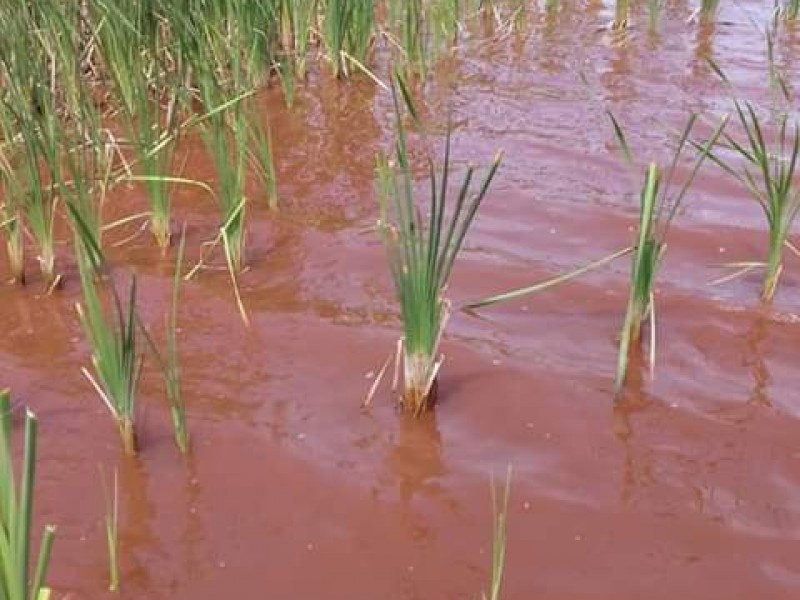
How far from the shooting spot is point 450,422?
254 centimetres

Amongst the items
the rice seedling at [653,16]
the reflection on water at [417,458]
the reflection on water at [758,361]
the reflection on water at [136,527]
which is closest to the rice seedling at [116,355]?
the reflection on water at [136,527]

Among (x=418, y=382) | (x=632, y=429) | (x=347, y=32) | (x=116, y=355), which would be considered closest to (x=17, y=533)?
(x=116, y=355)

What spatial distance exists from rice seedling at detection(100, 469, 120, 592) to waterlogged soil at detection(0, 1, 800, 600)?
0.06 feet

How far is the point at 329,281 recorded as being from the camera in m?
3.27

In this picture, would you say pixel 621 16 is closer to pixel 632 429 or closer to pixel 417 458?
pixel 632 429

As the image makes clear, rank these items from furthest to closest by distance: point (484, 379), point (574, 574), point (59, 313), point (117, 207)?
point (117, 207)
point (59, 313)
point (484, 379)
point (574, 574)

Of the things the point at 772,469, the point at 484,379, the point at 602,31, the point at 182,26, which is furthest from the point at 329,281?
the point at 602,31

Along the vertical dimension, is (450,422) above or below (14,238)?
below

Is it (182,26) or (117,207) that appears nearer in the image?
(182,26)

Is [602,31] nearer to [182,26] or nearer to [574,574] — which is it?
[182,26]

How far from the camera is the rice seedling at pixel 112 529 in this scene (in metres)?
1.95

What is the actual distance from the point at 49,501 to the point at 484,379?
1055mm

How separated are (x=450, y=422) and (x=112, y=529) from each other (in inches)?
31.9

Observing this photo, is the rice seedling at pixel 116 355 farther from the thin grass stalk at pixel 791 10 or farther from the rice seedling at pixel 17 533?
the thin grass stalk at pixel 791 10
